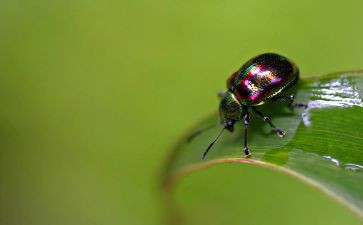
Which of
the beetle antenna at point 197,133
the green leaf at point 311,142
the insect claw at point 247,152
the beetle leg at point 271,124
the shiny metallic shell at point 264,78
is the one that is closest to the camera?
the green leaf at point 311,142

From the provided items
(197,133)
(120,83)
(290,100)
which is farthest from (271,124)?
(120,83)

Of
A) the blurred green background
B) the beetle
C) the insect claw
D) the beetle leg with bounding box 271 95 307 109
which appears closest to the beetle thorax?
the beetle

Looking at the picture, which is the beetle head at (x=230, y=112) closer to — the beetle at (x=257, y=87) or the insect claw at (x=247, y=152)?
the beetle at (x=257, y=87)

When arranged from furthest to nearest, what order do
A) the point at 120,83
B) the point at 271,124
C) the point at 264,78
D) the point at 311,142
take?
the point at 120,83 → the point at 264,78 → the point at 271,124 → the point at 311,142

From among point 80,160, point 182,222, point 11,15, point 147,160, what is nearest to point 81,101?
point 80,160

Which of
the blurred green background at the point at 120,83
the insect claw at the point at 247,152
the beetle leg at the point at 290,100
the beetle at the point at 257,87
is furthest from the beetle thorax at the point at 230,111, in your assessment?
the blurred green background at the point at 120,83

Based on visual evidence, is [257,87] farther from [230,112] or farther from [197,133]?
[197,133]
